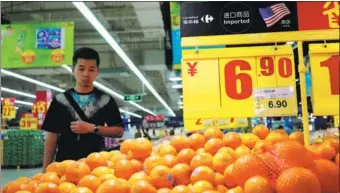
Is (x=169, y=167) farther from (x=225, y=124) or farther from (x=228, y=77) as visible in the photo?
(x=225, y=124)

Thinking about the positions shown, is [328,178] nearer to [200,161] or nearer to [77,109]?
[200,161]

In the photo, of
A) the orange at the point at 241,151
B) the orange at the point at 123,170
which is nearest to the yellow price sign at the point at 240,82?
the orange at the point at 241,151

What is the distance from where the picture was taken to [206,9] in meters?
2.30

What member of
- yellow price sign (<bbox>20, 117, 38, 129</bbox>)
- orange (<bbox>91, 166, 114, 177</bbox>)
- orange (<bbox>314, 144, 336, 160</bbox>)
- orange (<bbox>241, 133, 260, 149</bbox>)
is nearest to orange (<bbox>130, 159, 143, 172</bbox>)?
orange (<bbox>91, 166, 114, 177</bbox>)

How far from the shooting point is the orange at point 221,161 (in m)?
1.55

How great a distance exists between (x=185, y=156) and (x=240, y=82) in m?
0.79

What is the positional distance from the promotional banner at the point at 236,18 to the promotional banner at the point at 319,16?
6 cm

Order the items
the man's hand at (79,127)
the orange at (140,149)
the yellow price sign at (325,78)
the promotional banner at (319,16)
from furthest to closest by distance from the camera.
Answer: the man's hand at (79,127)
the promotional banner at (319,16)
the yellow price sign at (325,78)
the orange at (140,149)

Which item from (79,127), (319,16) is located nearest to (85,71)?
(79,127)

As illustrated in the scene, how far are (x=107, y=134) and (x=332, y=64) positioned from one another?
61.1 inches

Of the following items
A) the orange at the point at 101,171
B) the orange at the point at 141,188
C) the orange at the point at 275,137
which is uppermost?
the orange at the point at 275,137

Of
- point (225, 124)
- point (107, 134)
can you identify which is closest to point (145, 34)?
point (225, 124)

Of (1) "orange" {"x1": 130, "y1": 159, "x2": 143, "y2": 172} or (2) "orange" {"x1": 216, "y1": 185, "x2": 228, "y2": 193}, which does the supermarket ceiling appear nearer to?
(1) "orange" {"x1": 130, "y1": 159, "x2": 143, "y2": 172}

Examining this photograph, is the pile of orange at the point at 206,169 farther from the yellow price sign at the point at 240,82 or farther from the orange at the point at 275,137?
the yellow price sign at the point at 240,82
